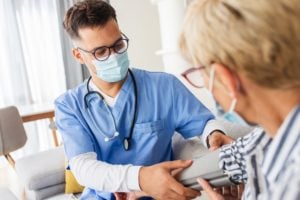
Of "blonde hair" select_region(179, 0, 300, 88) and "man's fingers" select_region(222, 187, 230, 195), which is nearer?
"blonde hair" select_region(179, 0, 300, 88)

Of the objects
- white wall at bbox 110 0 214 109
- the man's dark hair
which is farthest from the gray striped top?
white wall at bbox 110 0 214 109

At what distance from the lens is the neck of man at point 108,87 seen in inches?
59.1

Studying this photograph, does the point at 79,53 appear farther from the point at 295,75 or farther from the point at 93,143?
the point at 295,75

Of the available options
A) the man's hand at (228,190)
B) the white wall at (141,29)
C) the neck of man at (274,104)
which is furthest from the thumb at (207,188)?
the white wall at (141,29)

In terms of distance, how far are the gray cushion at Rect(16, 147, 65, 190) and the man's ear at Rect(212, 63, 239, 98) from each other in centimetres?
152

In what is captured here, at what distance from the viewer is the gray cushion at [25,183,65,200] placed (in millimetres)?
2031

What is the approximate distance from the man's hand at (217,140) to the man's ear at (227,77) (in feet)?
2.00

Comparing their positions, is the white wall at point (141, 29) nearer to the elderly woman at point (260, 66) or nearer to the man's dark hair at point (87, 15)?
the man's dark hair at point (87, 15)

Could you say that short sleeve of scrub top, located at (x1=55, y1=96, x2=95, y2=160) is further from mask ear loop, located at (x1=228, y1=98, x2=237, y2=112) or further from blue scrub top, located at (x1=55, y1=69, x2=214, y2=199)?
mask ear loop, located at (x1=228, y1=98, x2=237, y2=112)

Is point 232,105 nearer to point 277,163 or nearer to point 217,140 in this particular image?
point 277,163

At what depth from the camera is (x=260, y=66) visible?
69cm

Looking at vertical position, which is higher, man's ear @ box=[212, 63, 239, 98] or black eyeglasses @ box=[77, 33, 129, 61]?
black eyeglasses @ box=[77, 33, 129, 61]

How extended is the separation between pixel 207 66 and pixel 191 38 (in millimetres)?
67

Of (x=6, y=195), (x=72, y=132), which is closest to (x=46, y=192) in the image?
(x=6, y=195)
